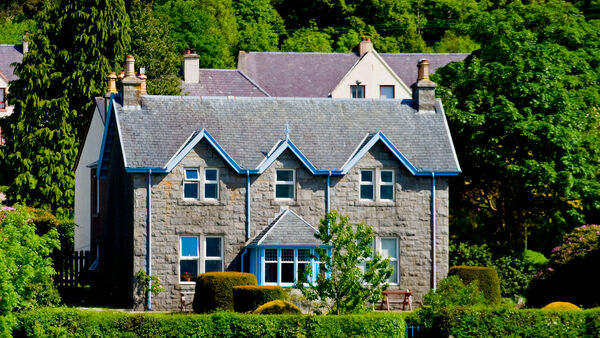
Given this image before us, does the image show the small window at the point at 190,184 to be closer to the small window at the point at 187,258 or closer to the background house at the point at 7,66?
the small window at the point at 187,258

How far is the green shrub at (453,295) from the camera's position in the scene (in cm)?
3209

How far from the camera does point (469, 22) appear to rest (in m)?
48.4

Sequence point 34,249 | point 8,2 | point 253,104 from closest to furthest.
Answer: point 34,249 → point 253,104 → point 8,2

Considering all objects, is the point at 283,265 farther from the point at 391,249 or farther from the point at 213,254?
the point at 391,249

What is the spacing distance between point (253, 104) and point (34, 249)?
12.3 m

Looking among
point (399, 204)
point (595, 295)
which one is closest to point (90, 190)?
point (399, 204)

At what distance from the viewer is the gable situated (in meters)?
68.6

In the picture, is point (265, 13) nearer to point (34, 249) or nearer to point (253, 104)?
point (253, 104)

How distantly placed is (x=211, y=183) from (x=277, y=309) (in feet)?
30.5

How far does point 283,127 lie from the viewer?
41.7 m

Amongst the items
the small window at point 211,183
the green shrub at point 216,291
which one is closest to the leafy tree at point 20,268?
A: the green shrub at point 216,291

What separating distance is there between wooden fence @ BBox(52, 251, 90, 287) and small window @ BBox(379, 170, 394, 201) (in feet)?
38.4

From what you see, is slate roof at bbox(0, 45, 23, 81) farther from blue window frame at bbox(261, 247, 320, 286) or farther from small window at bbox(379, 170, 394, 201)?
blue window frame at bbox(261, 247, 320, 286)

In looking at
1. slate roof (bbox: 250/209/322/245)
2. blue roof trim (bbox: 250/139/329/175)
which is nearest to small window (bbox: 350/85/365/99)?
blue roof trim (bbox: 250/139/329/175)
